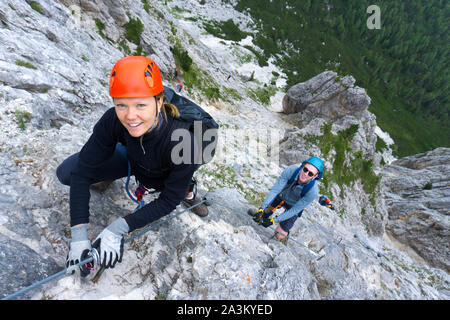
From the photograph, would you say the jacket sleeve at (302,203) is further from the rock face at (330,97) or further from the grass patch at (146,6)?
the rock face at (330,97)

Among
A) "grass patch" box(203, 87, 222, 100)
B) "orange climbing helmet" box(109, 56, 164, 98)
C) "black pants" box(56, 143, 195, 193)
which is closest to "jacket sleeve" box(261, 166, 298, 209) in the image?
"black pants" box(56, 143, 195, 193)

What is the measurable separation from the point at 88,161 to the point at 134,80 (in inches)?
56.8

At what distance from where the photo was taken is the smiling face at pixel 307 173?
5223mm

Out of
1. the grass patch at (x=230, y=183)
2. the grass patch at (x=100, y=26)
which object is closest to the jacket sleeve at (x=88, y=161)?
the grass patch at (x=230, y=183)

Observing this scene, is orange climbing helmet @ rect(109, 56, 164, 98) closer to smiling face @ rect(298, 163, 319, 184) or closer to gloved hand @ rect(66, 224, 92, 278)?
gloved hand @ rect(66, 224, 92, 278)

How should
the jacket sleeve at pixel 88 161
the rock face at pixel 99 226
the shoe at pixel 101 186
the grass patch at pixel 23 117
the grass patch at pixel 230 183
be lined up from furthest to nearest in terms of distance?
the grass patch at pixel 230 183 → the grass patch at pixel 23 117 → the shoe at pixel 101 186 → the rock face at pixel 99 226 → the jacket sleeve at pixel 88 161

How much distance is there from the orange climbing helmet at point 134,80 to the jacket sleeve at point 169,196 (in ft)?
3.00

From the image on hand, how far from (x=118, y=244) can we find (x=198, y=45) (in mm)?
30090

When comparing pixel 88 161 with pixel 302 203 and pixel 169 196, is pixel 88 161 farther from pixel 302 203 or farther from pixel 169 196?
pixel 302 203

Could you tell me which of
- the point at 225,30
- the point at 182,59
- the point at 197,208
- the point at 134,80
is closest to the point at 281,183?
the point at 197,208

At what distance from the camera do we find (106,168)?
3.70 meters

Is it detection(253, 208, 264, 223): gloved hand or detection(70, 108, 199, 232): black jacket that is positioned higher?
detection(70, 108, 199, 232): black jacket

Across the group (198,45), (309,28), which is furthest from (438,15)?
(198,45)

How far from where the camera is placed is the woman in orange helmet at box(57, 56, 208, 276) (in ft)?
8.57
